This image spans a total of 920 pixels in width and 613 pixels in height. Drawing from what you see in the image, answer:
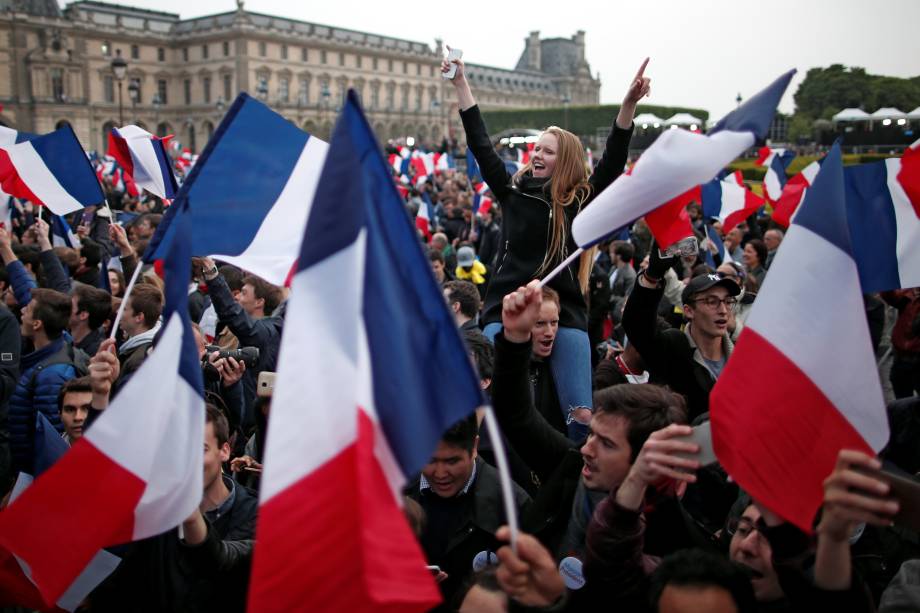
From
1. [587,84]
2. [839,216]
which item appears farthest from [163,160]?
[587,84]

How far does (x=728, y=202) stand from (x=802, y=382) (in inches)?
260

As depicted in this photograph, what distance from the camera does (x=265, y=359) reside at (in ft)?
14.7

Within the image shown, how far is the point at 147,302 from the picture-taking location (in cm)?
418

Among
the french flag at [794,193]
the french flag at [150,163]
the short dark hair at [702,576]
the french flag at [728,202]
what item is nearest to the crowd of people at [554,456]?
the short dark hair at [702,576]

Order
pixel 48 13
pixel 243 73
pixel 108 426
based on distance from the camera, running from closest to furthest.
A: pixel 108 426, pixel 48 13, pixel 243 73

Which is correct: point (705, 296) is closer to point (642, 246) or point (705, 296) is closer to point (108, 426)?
point (108, 426)

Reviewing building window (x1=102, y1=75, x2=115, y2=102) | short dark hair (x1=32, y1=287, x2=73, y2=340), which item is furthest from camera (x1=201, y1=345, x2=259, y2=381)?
building window (x1=102, y1=75, x2=115, y2=102)

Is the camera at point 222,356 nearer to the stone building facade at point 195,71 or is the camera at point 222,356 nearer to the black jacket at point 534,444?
the black jacket at point 534,444

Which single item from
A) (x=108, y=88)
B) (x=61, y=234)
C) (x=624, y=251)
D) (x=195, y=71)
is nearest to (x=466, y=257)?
(x=624, y=251)

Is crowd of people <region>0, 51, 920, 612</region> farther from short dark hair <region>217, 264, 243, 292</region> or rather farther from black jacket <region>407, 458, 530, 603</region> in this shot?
short dark hair <region>217, 264, 243, 292</region>

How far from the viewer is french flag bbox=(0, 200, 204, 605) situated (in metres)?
1.96

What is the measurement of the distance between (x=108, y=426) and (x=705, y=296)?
2576 millimetres

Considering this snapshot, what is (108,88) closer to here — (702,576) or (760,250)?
(760,250)

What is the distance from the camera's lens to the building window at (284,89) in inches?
2923
